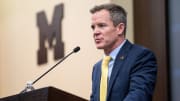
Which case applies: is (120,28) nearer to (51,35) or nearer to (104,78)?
(104,78)

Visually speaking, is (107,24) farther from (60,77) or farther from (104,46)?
(60,77)

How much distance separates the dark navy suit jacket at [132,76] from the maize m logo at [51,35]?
2471 millimetres

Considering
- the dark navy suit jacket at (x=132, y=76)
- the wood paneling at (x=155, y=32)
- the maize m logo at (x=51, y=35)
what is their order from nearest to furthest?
the dark navy suit jacket at (x=132, y=76)
the wood paneling at (x=155, y=32)
the maize m logo at (x=51, y=35)

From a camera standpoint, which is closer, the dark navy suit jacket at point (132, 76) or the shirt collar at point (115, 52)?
the dark navy suit jacket at point (132, 76)

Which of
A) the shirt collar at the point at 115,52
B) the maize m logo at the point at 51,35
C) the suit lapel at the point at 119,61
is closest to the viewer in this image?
the suit lapel at the point at 119,61

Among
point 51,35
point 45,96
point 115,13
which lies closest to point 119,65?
point 115,13

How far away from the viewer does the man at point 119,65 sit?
286 cm

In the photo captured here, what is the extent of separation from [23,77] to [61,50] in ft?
2.91

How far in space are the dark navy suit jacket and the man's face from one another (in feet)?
0.27

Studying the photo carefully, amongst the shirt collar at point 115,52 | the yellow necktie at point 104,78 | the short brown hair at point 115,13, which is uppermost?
the short brown hair at point 115,13

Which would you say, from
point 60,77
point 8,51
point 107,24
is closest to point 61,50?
point 60,77

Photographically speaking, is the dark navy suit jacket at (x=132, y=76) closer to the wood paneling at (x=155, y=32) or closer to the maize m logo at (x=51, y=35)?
the wood paneling at (x=155, y=32)

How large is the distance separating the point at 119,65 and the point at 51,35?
2.77 meters

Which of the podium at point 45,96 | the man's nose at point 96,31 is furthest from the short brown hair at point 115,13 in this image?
the podium at point 45,96
